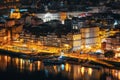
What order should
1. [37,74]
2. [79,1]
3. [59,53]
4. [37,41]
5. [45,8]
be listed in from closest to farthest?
[37,74] < [59,53] < [37,41] < [45,8] < [79,1]

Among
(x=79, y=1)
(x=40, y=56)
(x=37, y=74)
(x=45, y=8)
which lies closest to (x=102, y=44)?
(x=40, y=56)

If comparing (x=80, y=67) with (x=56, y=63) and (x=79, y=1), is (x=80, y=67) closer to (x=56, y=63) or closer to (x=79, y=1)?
(x=56, y=63)

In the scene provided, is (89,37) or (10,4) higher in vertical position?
(10,4)

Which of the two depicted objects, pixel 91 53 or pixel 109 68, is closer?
pixel 109 68

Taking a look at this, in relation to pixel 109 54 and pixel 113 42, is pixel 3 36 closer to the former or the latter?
pixel 113 42

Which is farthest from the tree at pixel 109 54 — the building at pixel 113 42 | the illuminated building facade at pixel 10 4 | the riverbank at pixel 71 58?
the illuminated building facade at pixel 10 4

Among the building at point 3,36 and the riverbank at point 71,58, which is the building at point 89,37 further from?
the building at point 3,36

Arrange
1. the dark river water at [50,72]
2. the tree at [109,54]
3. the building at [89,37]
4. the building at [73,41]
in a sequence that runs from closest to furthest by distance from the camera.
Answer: the dark river water at [50,72]
the tree at [109,54]
the building at [73,41]
the building at [89,37]

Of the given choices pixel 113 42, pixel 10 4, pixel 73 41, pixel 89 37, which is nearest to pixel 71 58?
pixel 73 41
